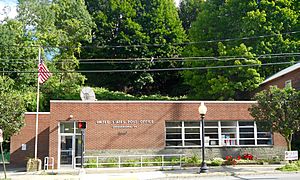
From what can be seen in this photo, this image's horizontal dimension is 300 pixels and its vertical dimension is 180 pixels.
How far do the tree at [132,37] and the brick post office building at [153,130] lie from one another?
1664 cm

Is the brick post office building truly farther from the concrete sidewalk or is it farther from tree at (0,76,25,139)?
tree at (0,76,25,139)

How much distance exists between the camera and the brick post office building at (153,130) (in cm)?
2555

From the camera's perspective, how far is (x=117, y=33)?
44938 millimetres

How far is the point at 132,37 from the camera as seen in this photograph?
4344cm

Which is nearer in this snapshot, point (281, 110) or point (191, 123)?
point (281, 110)

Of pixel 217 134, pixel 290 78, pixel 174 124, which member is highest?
pixel 290 78

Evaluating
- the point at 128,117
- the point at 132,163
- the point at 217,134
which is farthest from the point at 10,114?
the point at 217,134

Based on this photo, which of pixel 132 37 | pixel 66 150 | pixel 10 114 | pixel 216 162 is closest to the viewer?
pixel 10 114

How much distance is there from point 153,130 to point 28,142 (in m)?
10.8

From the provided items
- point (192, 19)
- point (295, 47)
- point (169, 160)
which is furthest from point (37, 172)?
point (192, 19)

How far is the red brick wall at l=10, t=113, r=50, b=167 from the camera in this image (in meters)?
28.9

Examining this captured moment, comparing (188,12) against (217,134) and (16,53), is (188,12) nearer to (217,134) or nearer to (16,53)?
(16,53)

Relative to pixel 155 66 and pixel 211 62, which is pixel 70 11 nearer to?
pixel 155 66

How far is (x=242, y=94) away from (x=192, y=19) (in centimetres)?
2007
